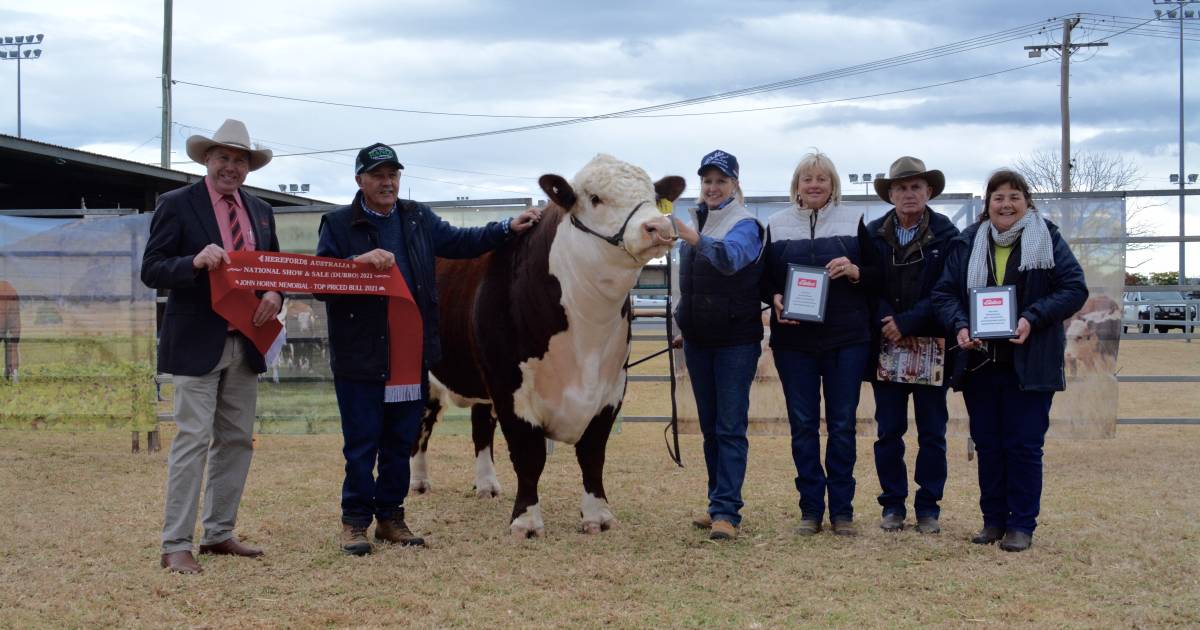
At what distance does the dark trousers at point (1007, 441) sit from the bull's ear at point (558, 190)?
2188 millimetres

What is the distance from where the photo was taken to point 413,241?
196 inches

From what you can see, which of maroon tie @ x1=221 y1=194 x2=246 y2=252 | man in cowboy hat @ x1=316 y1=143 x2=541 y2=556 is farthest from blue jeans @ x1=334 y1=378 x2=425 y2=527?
maroon tie @ x1=221 y1=194 x2=246 y2=252

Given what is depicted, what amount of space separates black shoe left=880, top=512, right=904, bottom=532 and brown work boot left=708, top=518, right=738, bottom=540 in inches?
32.2

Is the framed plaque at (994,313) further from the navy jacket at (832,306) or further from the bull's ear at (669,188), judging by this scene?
the bull's ear at (669,188)

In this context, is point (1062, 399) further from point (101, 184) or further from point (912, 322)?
point (101, 184)

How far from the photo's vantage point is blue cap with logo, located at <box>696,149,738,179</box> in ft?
16.6

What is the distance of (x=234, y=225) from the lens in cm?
470

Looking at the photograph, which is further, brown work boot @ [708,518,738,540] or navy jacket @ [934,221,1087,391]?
brown work boot @ [708,518,738,540]

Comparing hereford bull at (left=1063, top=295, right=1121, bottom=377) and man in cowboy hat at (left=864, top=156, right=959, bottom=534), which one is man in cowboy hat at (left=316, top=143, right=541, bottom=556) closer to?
man in cowboy hat at (left=864, top=156, right=959, bottom=534)

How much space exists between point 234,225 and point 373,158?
723mm

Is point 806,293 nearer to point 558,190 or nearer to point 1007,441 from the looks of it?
point 1007,441

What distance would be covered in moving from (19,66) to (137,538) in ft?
203

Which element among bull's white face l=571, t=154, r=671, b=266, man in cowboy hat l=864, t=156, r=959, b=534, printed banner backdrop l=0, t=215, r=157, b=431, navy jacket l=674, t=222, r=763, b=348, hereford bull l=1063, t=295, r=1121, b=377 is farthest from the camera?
Result: printed banner backdrop l=0, t=215, r=157, b=431

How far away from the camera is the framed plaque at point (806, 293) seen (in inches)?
193
